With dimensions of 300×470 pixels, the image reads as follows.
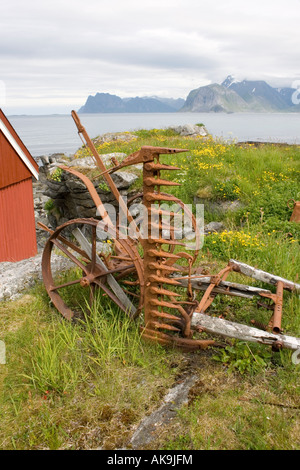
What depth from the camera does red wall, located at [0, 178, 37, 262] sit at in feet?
36.3

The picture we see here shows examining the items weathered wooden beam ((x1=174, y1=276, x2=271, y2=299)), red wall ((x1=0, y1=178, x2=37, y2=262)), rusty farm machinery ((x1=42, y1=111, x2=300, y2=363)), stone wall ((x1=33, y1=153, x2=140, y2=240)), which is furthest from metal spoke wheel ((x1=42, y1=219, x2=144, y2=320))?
red wall ((x1=0, y1=178, x2=37, y2=262))

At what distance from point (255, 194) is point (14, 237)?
24.6 ft

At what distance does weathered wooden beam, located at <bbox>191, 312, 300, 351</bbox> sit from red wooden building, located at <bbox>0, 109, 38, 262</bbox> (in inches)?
357

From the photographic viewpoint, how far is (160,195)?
3.39 metres

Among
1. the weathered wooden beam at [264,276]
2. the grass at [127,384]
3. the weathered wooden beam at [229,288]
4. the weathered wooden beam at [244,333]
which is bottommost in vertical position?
the grass at [127,384]

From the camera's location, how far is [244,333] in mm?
3205

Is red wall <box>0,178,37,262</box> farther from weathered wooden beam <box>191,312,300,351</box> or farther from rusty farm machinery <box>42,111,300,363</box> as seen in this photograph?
weathered wooden beam <box>191,312,300,351</box>

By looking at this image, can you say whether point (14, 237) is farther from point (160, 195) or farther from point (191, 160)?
point (160, 195)

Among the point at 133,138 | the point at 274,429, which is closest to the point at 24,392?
the point at 274,429

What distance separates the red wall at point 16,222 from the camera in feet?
36.3

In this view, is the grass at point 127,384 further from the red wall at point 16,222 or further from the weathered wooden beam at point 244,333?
the red wall at point 16,222

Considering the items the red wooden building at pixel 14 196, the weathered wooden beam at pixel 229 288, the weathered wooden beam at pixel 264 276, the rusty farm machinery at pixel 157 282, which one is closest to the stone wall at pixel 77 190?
the red wooden building at pixel 14 196

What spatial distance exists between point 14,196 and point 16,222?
0.82m

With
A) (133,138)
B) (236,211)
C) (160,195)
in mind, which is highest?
(133,138)
